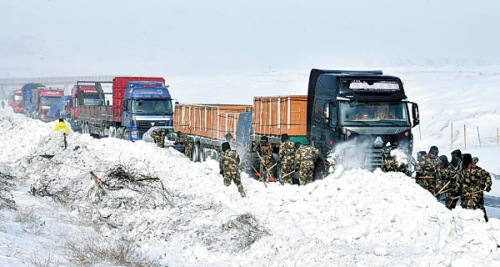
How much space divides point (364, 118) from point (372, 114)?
26 cm

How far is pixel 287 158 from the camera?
17984 mm

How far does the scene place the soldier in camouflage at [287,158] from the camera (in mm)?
18000

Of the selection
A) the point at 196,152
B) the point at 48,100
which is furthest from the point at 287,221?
the point at 48,100

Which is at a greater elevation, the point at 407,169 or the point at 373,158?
the point at 373,158

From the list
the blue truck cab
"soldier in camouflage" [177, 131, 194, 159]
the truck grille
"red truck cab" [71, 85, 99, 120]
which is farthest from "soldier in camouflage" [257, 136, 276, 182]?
"red truck cab" [71, 85, 99, 120]

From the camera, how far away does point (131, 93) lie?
101 feet

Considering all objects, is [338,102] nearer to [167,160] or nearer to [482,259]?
[167,160]

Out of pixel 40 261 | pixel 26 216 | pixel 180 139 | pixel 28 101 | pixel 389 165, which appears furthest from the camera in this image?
pixel 28 101

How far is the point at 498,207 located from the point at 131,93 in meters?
19.0

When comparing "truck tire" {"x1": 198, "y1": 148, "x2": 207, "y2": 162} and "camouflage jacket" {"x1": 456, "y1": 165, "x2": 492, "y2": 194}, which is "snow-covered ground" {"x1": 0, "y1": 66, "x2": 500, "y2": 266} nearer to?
"camouflage jacket" {"x1": 456, "y1": 165, "x2": 492, "y2": 194}

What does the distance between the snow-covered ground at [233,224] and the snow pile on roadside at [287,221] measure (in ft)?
0.07

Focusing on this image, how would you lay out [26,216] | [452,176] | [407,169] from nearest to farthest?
1. [26,216]
2. [452,176]
3. [407,169]

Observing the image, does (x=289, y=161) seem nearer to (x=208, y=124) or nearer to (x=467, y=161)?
(x=467, y=161)

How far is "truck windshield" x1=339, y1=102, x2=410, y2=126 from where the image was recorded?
17719 mm
